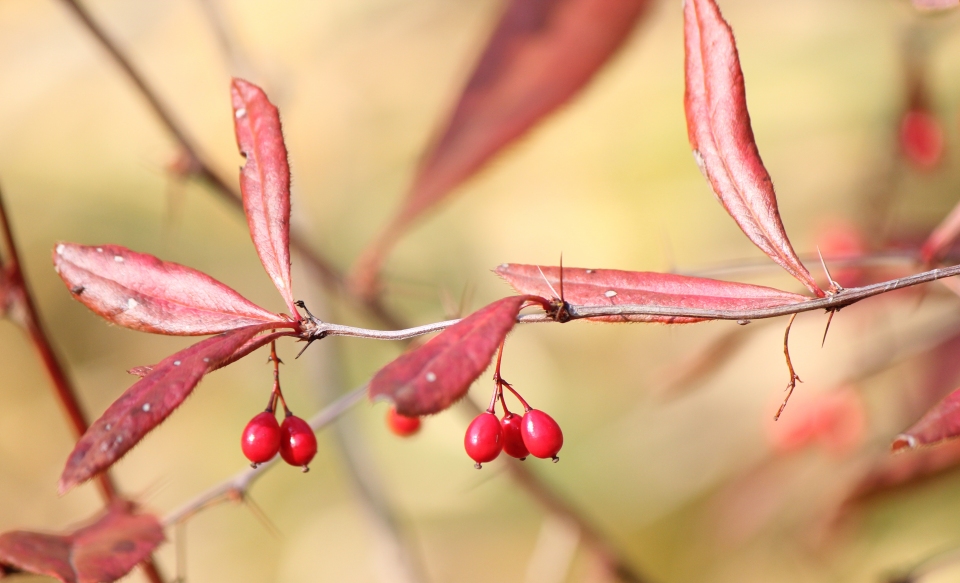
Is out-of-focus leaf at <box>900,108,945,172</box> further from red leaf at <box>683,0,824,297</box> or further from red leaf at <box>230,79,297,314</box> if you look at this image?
red leaf at <box>230,79,297,314</box>

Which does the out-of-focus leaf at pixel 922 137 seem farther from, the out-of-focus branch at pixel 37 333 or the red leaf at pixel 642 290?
the out-of-focus branch at pixel 37 333

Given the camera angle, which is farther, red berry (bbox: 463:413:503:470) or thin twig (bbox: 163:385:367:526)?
thin twig (bbox: 163:385:367:526)

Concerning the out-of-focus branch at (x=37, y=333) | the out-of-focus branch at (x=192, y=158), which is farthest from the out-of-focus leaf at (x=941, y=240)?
the out-of-focus branch at (x=37, y=333)

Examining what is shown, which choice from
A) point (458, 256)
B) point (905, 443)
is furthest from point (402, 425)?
point (458, 256)

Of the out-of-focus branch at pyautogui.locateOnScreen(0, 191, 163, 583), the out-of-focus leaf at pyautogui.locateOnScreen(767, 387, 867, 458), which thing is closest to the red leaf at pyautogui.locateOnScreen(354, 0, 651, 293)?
the out-of-focus branch at pyautogui.locateOnScreen(0, 191, 163, 583)

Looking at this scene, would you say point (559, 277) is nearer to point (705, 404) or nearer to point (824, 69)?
point (705, 404)

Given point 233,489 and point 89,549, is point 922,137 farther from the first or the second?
point 89,549
